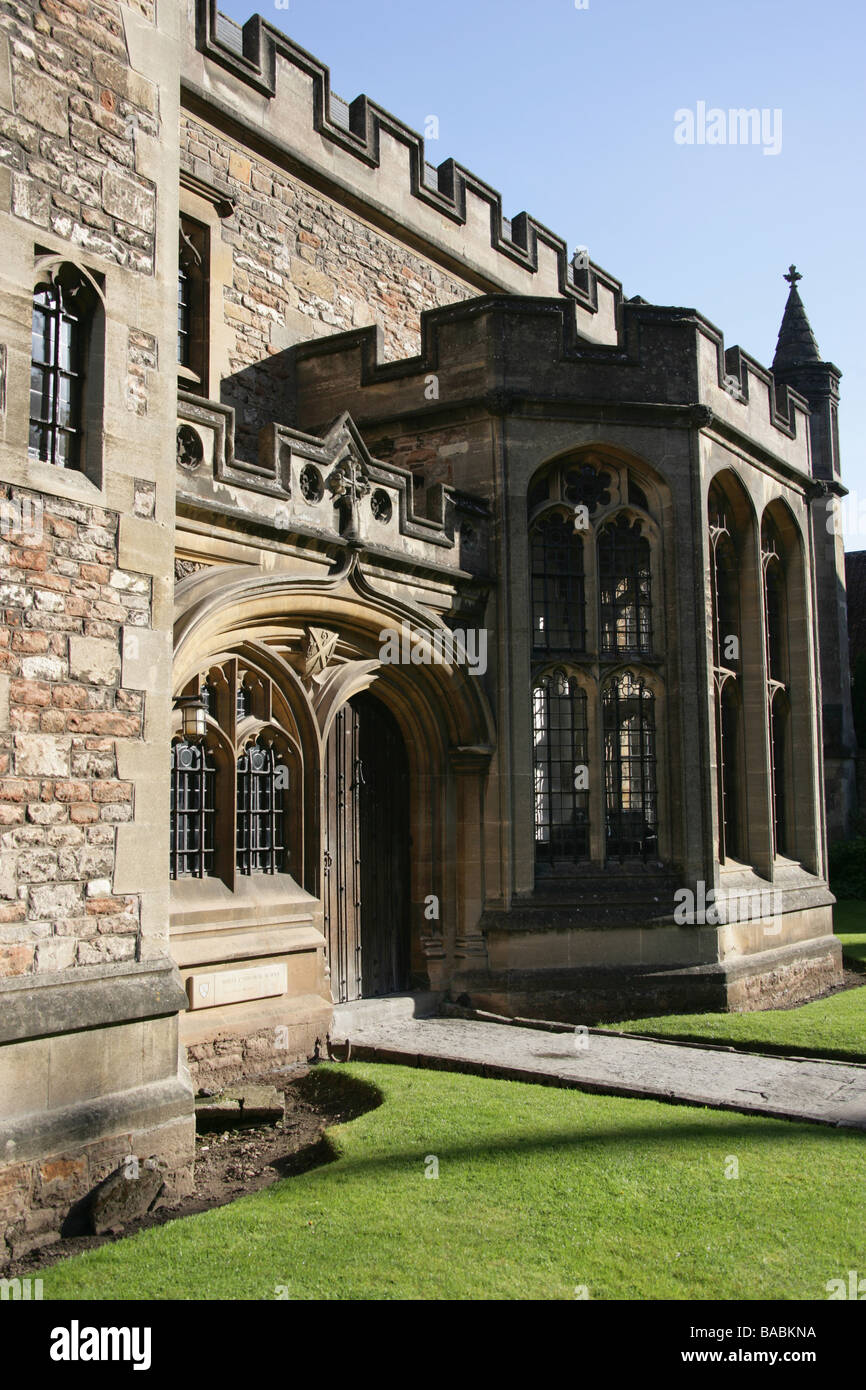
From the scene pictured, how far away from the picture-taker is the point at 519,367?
11.0 meters

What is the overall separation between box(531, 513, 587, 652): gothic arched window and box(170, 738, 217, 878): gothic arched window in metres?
4.04

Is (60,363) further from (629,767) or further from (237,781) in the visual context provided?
(629,767)

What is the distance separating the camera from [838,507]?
2522cm

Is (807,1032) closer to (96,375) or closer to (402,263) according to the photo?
(96,375)

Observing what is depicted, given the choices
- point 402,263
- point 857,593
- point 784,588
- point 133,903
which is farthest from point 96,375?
point 857,593

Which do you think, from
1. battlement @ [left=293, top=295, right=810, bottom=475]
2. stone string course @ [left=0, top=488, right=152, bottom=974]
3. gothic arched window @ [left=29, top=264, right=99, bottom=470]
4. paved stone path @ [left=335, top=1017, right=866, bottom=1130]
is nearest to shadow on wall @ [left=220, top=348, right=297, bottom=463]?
battlement @ [left=293, top=295, right=810, bottom=475]

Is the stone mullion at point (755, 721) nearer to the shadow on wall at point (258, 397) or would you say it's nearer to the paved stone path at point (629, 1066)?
the paved stone path at point (629, 1066)

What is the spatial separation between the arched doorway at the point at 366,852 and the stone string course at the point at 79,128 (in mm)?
4469

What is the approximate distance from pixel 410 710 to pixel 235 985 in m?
3.15

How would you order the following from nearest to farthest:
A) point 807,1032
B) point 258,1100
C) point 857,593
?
point 258,1100 < point 807,1032 < point 857,593

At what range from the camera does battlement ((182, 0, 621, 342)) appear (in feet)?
36.7

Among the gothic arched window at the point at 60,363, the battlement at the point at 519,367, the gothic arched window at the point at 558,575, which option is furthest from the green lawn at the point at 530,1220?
the battlement at the point at 519,367

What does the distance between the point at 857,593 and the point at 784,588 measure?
17.6 metres

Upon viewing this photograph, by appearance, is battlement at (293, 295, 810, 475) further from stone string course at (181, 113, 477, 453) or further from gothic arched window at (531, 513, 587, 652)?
gothic arched window at (531, 513, 587, 652)
